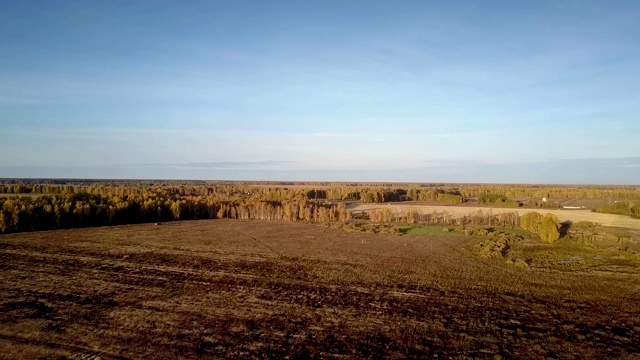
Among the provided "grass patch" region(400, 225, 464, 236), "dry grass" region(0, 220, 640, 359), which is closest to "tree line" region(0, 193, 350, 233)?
"grass patch" region(400, 225, 464, 236)

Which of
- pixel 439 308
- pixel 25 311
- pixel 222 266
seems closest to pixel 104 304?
pixel 25 311

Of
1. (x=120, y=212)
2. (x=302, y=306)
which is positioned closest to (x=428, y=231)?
(x=302, y=306)

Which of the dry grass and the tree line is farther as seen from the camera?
the tree line

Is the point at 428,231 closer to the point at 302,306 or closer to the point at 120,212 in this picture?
the point at 302,306

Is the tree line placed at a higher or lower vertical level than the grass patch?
higher

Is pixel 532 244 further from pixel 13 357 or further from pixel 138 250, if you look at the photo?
pixel 13 357

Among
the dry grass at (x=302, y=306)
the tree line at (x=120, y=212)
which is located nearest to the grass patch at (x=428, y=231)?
the dry grass at (x=302, y=306)

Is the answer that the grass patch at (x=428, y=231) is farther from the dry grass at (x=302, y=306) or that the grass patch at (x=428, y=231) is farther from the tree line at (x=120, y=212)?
the tree line at (x=120, y=212)

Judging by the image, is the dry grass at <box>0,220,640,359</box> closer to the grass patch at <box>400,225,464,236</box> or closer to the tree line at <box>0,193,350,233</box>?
the grass patch at <box>400,225,464,236</box>
